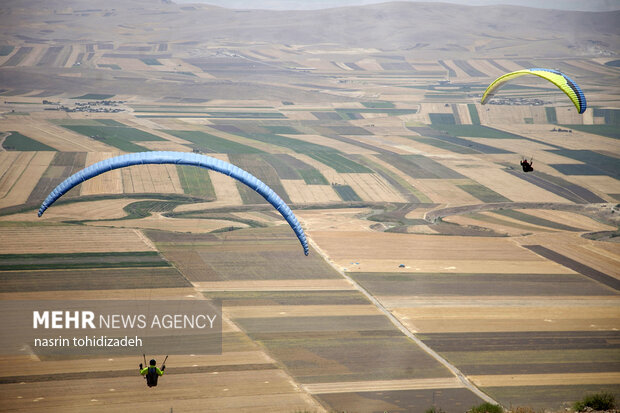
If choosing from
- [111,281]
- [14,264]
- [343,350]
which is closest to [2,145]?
[14,264]

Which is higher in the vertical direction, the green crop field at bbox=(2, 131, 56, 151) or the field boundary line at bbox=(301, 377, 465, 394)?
the green crop field at bbox=(2, 131, 56, 151)

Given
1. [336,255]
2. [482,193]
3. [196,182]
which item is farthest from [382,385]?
[482,193]

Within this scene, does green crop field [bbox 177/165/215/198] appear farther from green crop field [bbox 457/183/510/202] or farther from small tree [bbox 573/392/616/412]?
small tree [bbox 573/392/616/412]

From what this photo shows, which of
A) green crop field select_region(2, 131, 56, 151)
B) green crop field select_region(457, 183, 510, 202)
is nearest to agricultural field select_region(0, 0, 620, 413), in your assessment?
green crop field select_region(2, 131, 56, 151)

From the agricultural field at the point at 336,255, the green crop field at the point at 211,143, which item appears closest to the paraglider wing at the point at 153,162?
the agricultural field at the point at 336,255

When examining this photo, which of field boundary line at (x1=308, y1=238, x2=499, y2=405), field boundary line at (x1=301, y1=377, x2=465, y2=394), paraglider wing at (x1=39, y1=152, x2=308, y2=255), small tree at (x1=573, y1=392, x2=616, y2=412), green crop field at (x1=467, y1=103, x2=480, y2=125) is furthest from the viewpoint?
green crop field at (x1=467, y1=103, x2=480, y2=125)

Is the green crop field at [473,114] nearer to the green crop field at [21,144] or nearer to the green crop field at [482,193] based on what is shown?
the green crop field at [482,193]

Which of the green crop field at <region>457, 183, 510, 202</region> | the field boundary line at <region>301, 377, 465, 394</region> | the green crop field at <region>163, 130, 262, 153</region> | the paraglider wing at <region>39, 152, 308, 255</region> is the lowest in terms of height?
the green crop field at <region>457, 183, 510, 202</region>
